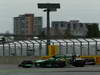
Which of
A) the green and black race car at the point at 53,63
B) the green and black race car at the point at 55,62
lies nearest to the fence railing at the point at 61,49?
the green and black race car at the point at 55,62

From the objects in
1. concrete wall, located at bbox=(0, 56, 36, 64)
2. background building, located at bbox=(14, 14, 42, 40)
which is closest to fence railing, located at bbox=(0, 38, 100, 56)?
concrete wall, located at bbox=(0, 56, 36, 64)

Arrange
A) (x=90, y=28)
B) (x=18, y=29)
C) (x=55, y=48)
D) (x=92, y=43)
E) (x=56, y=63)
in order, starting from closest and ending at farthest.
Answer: (x=56, y=63), (x=55, y=48), (x=92, y=43), (x=90, y=28), (x=18, y=29)

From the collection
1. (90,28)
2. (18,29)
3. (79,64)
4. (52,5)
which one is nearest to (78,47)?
(52,5)

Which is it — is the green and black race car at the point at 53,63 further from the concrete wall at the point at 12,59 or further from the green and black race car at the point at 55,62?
the concrete wall at the point at 12,59

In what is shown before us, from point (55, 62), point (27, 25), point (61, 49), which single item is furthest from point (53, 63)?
point (27, 25)

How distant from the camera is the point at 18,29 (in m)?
163

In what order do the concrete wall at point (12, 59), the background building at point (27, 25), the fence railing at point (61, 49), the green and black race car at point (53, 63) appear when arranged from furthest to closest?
the background building at point (27, 25) → the fence railing at point (61, 49) → the concrete wall at point (12, 59) → the green and black race car at point (53, 63)

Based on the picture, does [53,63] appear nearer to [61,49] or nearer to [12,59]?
[12,59]

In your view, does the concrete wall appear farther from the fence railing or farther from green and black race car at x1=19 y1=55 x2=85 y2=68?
green and black race car at x1=19 y1=55 x2=85 y2=68

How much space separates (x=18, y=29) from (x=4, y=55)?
118 metres

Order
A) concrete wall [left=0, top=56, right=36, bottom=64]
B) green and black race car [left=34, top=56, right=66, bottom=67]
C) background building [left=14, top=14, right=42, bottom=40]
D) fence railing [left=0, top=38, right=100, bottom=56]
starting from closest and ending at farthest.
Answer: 1. green and black race car [left=34, top=56, right=66, bottom=67]
2. concrete wall [left=0, top=56, right=36, bottom=64]
3. fence railing [left=0, top=38, right=100, bottom=56]
4. background building [left=14, top=14, right=42, bottom=40]

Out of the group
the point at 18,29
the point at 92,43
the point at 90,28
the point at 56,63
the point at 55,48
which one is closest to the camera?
the point at 56,63

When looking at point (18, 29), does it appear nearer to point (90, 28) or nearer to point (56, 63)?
point (90, 28)

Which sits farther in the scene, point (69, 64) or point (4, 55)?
point (4, 55)
